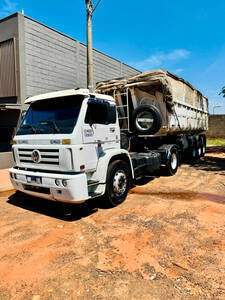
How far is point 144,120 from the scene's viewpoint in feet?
24.3

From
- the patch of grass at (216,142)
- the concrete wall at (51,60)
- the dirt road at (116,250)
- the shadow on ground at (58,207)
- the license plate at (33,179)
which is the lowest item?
the dirt road at (116,250)

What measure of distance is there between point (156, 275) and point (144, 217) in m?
1.76

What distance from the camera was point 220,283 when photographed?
2.52 meters

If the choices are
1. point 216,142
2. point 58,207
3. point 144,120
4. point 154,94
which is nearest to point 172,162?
point 144,120

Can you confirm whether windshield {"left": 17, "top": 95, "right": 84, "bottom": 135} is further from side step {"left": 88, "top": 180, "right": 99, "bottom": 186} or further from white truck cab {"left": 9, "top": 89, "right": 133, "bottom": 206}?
side step {"left": 88, "top": 180, "right": 99, "bottom": 186}

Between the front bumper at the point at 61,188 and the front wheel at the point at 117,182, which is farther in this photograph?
the front wheel at the point at 117,182

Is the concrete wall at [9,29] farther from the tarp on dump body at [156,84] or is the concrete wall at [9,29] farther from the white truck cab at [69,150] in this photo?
the white truck cab at [69,150]

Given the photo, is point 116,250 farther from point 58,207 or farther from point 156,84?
point 156,84

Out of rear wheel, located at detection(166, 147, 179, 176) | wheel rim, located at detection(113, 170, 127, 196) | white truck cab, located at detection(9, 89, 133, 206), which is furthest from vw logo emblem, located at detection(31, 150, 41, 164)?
rear wheel, located at detection(166, 147, 179, 176)

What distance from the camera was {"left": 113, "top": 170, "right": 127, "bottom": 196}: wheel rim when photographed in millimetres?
5031

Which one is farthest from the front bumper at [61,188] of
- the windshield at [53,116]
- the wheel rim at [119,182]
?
the wheel rim at [119,182]

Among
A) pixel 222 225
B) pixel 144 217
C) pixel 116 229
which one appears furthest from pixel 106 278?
pixel 222 225

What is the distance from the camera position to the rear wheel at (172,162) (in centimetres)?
782

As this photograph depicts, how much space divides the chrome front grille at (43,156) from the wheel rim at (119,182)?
4.78 feet
